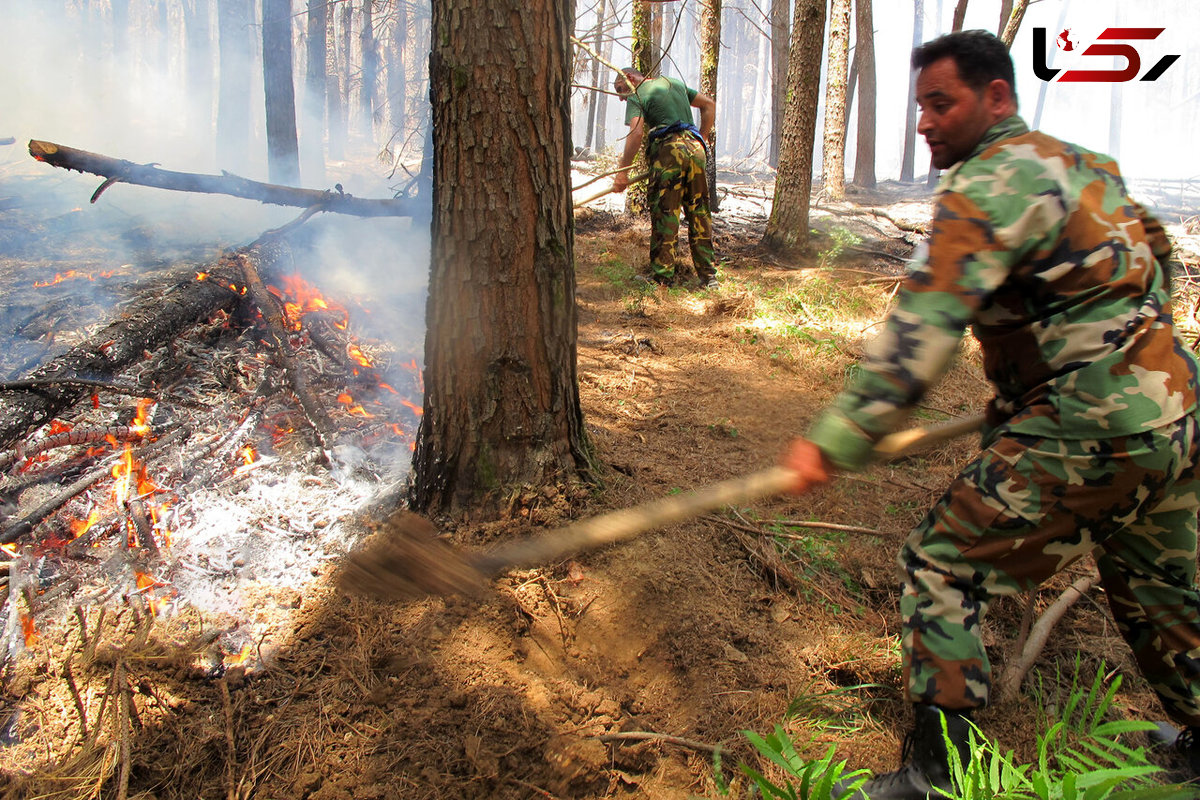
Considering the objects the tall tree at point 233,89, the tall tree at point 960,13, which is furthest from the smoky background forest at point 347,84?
the tall tree at point 960,13

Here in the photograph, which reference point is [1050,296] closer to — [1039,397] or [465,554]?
[1039,397]

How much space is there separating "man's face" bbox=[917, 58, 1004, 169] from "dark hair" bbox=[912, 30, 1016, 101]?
16 mm

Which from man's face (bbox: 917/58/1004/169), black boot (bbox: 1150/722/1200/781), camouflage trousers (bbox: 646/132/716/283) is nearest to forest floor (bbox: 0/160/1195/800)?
black boot (bbox: 1150/722/1200/781)

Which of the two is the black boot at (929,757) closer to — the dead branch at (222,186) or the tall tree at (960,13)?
the dead branch at (222,186)

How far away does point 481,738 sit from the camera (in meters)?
2.18

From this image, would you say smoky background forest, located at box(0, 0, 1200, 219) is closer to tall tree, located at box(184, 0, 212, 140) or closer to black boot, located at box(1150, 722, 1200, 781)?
tall tree, located at box(184, 0, 212, 140)

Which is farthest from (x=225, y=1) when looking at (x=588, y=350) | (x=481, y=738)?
(x=481, y=738)

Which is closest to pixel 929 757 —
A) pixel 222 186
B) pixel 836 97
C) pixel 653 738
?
pixel 653 738

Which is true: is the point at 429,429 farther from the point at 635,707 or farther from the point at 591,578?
the point at 635,707

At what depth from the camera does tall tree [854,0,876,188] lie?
567 inches

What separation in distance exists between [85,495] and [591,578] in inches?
99.7

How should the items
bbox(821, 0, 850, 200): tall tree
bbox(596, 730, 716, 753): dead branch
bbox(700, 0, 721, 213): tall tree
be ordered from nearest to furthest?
bbox(596, 730, 716, 753): dead branch < bbox(700, 0, 721, 213): tall tree < bbox(821, 0, 850, 200): tall tree

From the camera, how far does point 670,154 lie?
6.75 metres

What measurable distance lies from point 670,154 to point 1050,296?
18.0 ft
